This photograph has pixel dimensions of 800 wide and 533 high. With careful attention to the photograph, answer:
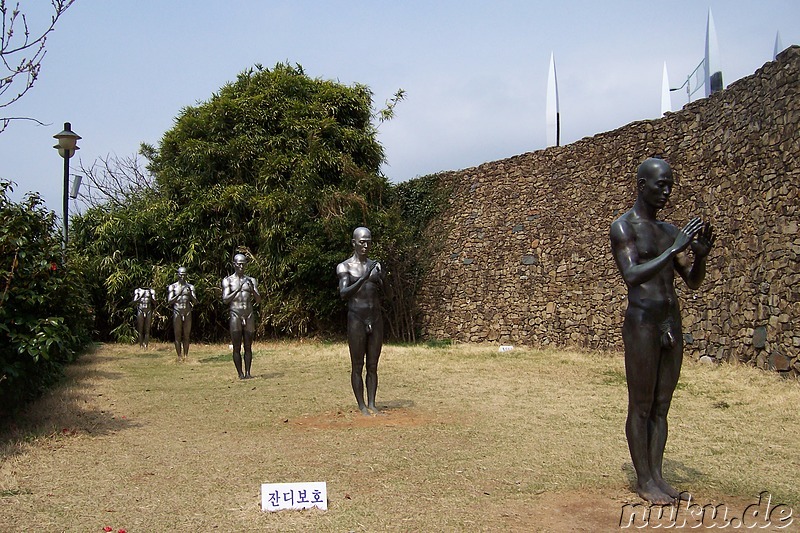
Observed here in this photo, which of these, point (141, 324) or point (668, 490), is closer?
point (668, 490)

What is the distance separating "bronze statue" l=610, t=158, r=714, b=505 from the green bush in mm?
4741

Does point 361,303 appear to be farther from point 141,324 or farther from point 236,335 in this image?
point 141,324

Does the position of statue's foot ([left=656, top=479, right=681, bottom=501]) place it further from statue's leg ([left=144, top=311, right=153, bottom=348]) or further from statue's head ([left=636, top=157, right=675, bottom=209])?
statue's leg ([left=144, top=311, right=153, bottom=348])

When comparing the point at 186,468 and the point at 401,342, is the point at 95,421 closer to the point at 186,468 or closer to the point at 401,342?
the point at 186,468

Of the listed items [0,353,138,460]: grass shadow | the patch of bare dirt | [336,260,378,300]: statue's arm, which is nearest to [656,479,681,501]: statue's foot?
the patch of bare dirt

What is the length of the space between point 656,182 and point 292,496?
292cm

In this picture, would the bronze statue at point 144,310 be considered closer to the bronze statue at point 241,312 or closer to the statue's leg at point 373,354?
the bronze statue at point 241,312

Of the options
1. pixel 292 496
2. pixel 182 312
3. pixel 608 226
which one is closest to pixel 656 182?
pixel 292 496

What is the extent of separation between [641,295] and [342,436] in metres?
3.20

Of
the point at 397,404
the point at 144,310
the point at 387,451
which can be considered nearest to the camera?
the point at 387,451

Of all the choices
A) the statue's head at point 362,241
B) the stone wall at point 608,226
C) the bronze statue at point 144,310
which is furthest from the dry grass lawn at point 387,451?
the bronze statue at point 144,310

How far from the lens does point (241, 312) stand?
1027 centimetres

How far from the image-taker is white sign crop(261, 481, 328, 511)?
4156mm

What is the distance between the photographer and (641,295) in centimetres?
407
